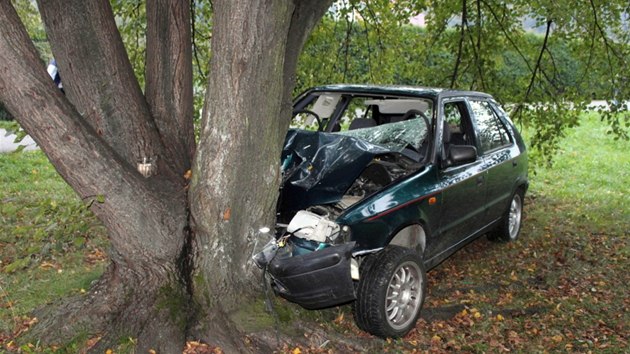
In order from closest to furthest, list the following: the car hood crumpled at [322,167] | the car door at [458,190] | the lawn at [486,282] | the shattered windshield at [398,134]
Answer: the lawn at [486,282] → the car hood crumpled at [322,167] → the car door at [458,190] → the shattered windshield at [398,134]

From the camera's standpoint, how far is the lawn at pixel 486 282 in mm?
4559

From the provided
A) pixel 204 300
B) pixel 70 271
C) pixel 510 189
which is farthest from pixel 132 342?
pixel 510 189

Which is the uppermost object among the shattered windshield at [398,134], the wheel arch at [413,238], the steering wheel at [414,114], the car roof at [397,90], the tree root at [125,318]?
the car roof at [397,90]

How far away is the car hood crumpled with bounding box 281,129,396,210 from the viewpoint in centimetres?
486

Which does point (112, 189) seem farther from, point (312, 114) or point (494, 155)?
point (494, 155)

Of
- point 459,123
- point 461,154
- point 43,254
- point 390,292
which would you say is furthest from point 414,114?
point 43,254

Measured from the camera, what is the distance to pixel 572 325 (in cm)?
513

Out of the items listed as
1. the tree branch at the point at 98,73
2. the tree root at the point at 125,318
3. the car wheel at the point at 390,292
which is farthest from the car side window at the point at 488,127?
the tree root at the point at 125,318

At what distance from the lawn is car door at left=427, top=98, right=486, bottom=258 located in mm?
493

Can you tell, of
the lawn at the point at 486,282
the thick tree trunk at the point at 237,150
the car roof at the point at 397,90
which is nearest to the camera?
the thick tree trunk at the point at 237,150

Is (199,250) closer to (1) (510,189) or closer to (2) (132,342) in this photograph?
(2) (132,342)

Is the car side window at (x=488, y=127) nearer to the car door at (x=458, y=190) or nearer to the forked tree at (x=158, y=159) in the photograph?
the car door at (x=458, y=190)

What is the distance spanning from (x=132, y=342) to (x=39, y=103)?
162 centimetres

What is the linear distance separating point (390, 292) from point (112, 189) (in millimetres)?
2039
